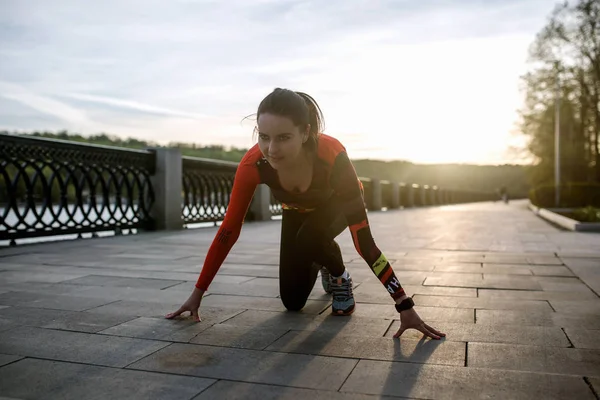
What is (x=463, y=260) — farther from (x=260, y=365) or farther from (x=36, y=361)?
(x=36, y=361)

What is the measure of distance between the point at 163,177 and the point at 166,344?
8126 millimetres

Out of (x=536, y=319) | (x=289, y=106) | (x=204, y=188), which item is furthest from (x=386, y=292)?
(x=204, y=188)

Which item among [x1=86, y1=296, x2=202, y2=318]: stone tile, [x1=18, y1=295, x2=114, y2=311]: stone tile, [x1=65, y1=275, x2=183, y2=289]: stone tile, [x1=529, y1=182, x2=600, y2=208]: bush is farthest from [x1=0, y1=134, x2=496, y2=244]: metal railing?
[x1=529, y1=182, x2=600, y2=208]: bush

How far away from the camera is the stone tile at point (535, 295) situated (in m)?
4.01

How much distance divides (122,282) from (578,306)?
3.29 meters

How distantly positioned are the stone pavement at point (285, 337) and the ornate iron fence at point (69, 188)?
7.78ft

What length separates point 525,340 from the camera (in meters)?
2.89

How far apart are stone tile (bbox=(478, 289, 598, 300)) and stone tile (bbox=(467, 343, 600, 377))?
4.37ft

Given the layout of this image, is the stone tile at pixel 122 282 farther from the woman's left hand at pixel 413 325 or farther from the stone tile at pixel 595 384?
the stone tile at pixel 595 384

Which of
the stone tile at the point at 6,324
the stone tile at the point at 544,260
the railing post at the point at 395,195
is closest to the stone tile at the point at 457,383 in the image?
the stone tile at the point at 6,324

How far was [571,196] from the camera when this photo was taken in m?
25.0

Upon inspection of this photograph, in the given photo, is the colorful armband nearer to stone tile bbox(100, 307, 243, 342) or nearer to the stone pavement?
the stone pavement

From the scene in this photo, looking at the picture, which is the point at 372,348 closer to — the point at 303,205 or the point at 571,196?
the point at 303,205

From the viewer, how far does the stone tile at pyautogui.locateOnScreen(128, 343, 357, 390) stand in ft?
7.45
